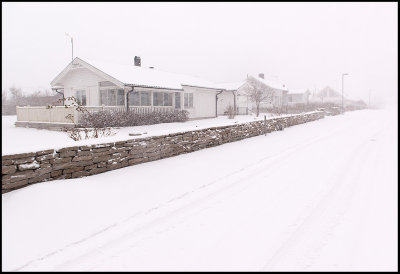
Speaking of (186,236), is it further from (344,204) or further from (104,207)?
(344,204)

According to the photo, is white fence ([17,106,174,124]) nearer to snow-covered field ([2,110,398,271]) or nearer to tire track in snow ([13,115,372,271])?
snow-covered field ([2,110,398,271])

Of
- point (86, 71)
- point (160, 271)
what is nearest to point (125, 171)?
point (160, 271)

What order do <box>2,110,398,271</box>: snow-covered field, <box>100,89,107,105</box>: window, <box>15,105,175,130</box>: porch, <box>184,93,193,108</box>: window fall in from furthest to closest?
<box>184,93,193,108</box>: window
<box>100,89,107,105</box>: window
<box>15,105,175,130</box>: porch
<box>2,110,398,271</box>: snow-covered field

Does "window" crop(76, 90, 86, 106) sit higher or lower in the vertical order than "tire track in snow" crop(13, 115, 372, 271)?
higher

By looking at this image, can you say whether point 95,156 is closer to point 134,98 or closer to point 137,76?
point 134,98

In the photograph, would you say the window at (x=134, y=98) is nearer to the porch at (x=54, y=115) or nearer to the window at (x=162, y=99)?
the porch at (x=54, y=115)

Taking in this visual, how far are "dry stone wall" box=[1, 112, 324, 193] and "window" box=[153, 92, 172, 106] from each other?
12.1 metres

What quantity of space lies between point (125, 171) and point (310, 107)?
39.6m

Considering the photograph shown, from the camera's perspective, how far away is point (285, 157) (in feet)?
28.7

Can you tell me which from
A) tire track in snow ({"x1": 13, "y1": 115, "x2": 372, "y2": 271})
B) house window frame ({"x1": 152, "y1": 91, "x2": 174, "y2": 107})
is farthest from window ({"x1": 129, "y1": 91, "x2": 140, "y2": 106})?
tire track in snow ({"x1": 13, "y1": 115, "x2": 372, "y2": 271})

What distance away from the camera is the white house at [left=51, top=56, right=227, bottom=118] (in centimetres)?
1907

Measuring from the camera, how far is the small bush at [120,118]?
16159 mm

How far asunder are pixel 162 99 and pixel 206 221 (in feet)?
63.3

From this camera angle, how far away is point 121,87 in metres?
18.5
